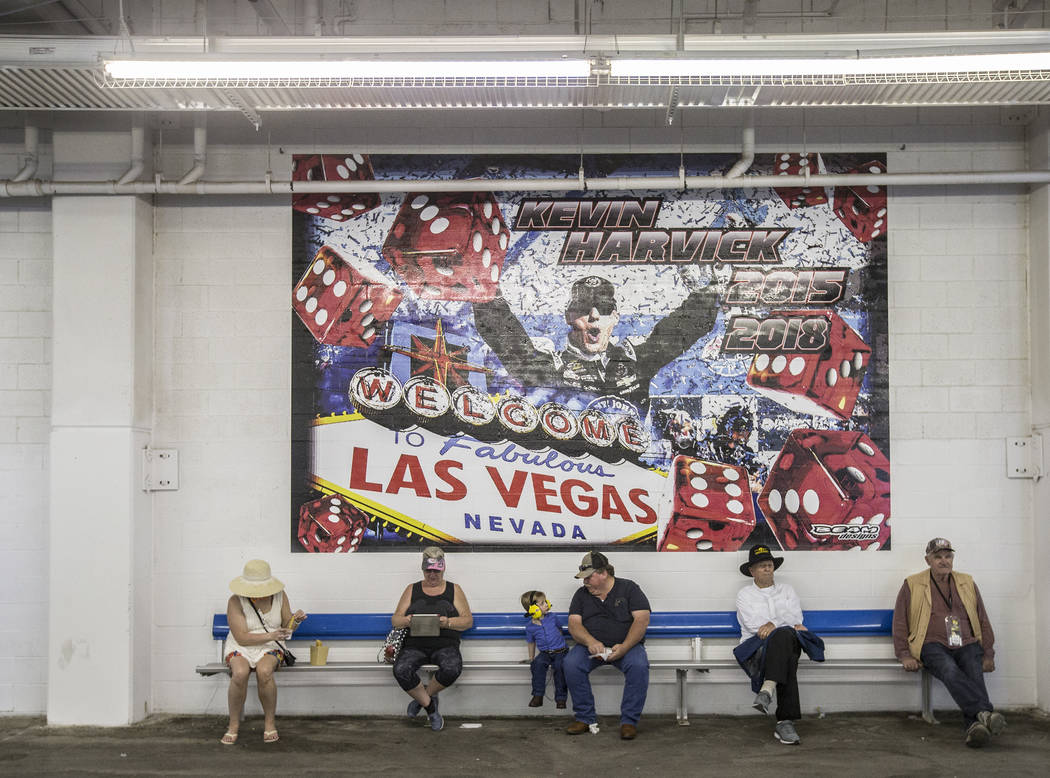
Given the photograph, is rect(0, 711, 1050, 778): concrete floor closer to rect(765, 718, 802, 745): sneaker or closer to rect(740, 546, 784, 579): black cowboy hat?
rect(765, 718, 802, 745): sneaker

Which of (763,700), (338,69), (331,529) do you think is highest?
(338,69)

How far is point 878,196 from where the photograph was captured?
22.9 feet

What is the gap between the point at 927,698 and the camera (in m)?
6.49

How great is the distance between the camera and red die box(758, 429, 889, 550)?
6820 millimetres

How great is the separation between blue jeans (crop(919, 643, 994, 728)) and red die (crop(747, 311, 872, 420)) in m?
1.57

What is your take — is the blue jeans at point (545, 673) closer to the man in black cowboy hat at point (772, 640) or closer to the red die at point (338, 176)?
the man in black cowboy hat at point (772, 640)

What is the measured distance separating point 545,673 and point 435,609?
0.78 metres

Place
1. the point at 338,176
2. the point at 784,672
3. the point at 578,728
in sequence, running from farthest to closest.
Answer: the point at 338,176
the point at 578,728
the point at 784,672

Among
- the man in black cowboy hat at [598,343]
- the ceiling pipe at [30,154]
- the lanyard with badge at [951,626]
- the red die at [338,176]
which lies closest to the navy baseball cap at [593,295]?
the man in black cowboy hat at [598,343]

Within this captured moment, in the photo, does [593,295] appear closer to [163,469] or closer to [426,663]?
[426,663]

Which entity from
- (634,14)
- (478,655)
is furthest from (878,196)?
(478,655)

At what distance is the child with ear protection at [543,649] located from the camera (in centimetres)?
637

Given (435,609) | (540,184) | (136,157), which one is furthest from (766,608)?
(136,157)

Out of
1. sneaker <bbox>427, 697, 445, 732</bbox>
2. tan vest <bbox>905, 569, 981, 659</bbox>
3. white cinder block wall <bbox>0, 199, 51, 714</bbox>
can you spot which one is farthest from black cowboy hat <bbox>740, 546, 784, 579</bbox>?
white cinder block wall <bbox>0, 199, 51, 714</bbox>
